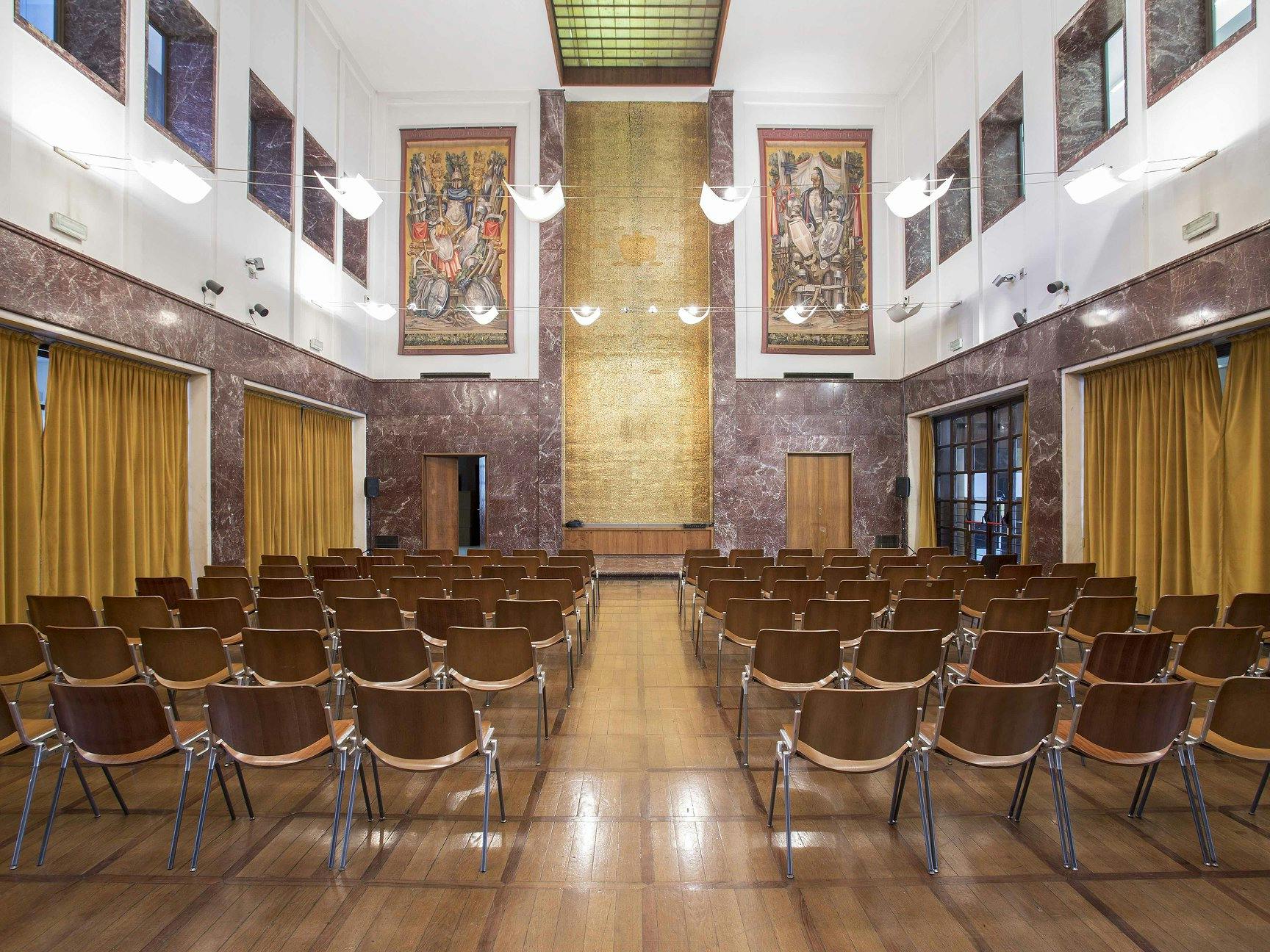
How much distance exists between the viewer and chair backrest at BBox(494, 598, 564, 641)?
15.4 feet

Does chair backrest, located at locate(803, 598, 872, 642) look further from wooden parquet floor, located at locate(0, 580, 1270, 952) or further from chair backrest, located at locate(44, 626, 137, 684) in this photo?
chair backrest, located at locate(44, 626, 137, 684)

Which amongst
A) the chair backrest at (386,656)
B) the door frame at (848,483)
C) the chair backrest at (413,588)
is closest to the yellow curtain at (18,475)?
the chair backrest at (413,588)

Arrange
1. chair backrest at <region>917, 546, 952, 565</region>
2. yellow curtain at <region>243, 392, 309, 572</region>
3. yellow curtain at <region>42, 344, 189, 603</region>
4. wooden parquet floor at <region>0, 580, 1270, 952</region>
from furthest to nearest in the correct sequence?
yellow curtain at <region>243, 392, 309, 572</region> < chair backrest at <region>917, 546, 952, 565</region> < yellow curtain at <region>42, 344, 189, 603</region> < wooden parquet floor at <region>0, 580, 1270, 952</region>

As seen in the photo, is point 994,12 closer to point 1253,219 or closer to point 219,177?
point 1253,219

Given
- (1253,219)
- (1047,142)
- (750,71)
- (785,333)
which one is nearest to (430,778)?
(1253,219)

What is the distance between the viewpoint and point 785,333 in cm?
1416

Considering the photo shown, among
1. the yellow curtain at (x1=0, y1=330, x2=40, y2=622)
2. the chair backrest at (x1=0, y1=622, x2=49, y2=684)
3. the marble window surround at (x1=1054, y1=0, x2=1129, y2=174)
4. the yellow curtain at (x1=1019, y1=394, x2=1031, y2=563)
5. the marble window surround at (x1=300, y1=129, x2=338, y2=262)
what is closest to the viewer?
the chair backrest at (x1=0, y1=622, x2=49, y2=684)

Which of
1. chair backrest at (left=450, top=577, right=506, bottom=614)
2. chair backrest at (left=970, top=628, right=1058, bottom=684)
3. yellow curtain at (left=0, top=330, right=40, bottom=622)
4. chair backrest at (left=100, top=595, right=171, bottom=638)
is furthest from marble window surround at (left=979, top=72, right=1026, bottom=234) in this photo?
yellow curtain at (left=0, top=330, right=40, bottom=622)

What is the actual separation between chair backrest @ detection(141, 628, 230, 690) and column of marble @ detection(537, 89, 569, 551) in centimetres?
977

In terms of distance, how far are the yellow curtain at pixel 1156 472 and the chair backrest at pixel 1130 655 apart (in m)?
4.37

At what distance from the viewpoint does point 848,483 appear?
14086 millimetres

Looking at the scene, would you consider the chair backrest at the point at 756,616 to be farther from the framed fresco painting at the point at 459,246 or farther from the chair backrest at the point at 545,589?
the framed fresco painting at the point at 459,246

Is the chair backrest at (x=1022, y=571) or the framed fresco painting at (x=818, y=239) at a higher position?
the framed fresco painting at (x=818, y=239)

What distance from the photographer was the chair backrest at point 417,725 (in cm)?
283
